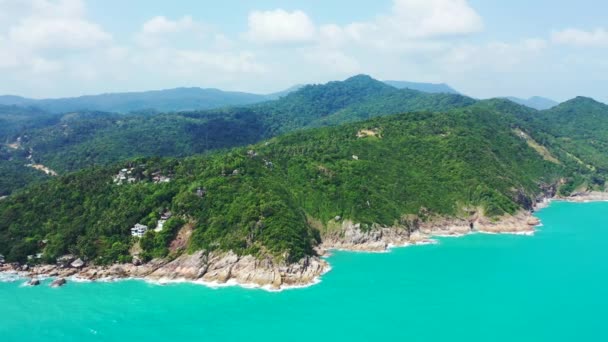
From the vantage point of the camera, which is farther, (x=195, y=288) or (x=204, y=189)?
(x=204, y=189)

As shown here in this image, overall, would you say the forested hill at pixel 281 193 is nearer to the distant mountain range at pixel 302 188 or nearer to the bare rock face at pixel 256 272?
the distant mountain range at pixel 302 188

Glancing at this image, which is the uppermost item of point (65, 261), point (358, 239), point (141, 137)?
point (141, 137)

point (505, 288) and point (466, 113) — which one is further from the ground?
point (466, 113)

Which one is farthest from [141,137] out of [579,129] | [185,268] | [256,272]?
[579,129]

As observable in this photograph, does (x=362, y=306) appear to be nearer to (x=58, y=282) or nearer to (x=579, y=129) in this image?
(x=58, y=282)

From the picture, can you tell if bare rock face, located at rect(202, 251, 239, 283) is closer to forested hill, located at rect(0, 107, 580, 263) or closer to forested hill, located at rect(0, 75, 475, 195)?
forested hill, located at rect(0, 107, 580, 263)

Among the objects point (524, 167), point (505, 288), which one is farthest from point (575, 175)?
point (505, 288)

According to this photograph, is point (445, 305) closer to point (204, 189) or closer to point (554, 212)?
point (204, 189)

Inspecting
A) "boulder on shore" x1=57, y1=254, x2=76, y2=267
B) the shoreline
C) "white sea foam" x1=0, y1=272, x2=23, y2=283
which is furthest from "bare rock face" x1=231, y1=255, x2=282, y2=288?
→ "white sea foam" x1=0, y1=272, x2=23, y2=283
